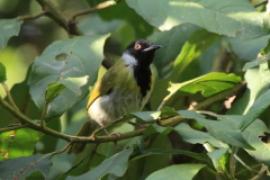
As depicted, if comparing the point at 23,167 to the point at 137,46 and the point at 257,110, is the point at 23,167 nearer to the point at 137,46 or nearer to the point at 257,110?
the point at 257,110

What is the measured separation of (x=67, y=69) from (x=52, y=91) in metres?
0.32

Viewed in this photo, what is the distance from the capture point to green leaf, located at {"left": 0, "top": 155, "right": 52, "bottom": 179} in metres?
2.62

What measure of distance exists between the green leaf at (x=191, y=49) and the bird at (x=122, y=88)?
42 cm

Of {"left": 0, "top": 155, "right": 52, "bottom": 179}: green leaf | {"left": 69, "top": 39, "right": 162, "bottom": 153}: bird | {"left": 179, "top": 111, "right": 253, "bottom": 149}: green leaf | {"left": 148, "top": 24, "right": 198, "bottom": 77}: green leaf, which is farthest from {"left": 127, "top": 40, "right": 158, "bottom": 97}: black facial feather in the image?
{"left": 179, "top": 111, "right": 253, "bottom": 149}: green leaf

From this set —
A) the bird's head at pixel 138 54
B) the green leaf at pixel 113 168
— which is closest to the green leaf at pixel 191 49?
the bird's head at pixel 138 54

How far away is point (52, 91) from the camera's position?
240 cm

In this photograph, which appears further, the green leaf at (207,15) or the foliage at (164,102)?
the green leaf at (207,15)

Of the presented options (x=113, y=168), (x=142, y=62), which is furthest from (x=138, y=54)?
(x=113, y=168)

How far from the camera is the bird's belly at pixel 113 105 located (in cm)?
373

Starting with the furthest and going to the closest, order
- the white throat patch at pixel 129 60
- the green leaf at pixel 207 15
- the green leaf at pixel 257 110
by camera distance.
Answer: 1. the white throat patch at pixel 129 60
2. the green leaf at pixel 207 15
3. the green leaf at pixel 257 110

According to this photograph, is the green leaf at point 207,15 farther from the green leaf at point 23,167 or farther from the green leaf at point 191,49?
the green leaf at point 23,167

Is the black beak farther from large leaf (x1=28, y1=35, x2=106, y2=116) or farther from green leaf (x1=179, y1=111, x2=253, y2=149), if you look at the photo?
green leaf (x1=179, y1=111, x2=253, y2=149)

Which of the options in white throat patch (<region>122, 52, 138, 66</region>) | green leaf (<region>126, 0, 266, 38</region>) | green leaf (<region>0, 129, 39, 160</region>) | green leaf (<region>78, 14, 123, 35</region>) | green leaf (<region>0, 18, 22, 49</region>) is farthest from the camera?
white throat patch (<region>122, 52, 138, 66</region>)

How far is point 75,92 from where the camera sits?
243 cm
